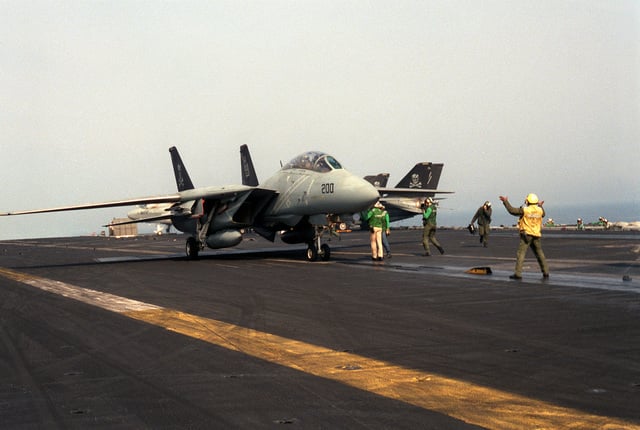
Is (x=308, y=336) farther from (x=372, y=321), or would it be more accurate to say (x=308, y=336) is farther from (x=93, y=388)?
(x=93, y=388)

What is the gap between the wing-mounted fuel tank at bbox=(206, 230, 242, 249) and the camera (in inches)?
1057

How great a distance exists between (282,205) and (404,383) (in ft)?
63.9

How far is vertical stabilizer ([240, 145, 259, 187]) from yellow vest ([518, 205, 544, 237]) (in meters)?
21.7

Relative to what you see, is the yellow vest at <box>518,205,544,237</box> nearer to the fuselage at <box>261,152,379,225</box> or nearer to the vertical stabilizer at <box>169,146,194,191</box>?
the fuselage at <box>261,152,379,225</box>

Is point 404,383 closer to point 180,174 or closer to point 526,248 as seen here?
point 526,248

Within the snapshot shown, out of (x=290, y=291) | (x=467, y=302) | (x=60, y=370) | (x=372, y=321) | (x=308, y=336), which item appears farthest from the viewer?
(x=290, y=291)

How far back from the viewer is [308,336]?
938 centimetres

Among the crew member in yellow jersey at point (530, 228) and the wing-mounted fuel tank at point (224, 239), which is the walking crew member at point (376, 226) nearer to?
the wing-mounted fuel tank at point (224, 239)

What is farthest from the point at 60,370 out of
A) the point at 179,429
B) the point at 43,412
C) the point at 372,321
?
the point at 372,321

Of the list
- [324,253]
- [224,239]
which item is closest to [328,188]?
[324,253]

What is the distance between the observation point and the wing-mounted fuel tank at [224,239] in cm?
2684

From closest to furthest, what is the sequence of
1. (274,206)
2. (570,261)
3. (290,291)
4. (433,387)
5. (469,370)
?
(433,387) < (469,370) < (290,291) < (570,261) < (274,206)

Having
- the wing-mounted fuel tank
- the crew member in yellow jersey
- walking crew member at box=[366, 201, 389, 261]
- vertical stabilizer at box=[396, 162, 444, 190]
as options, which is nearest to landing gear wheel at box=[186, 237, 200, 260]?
the wing-mounted fuel tank

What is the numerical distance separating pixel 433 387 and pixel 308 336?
10.8 feet
